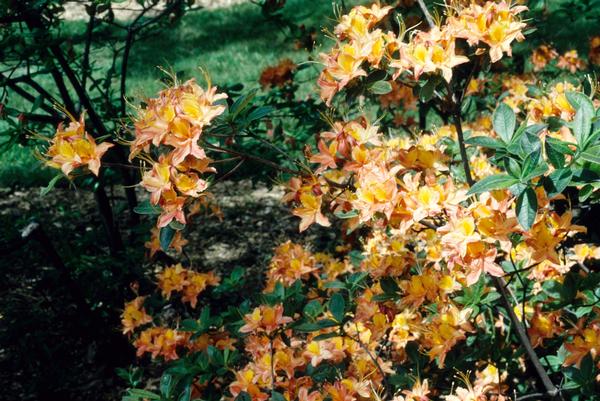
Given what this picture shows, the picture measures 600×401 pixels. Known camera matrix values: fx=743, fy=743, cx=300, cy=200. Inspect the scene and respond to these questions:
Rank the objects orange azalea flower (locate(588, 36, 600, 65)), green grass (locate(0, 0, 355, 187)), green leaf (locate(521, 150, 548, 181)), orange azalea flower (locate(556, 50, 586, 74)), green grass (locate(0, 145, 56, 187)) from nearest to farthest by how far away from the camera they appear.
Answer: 1. green leaf (locate(521, 150, 548, 181))
2. orange azalea flower (locate(588, 36, 600, 65))
3. orange azalea flower (locate(556, 50, 586, 74))
4. green grass (locate(0, 145, 56, 187))
5. green grass (locate(0, 0, 355, 187))

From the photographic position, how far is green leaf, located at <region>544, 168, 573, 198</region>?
112cm

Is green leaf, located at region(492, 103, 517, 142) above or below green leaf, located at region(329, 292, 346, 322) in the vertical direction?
Result: above

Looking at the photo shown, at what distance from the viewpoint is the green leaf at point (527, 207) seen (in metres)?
1.12

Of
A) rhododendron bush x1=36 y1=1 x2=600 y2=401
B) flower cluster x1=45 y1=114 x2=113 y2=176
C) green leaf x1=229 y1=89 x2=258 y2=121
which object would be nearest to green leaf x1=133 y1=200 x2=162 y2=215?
rhododendron bush x1=36 y1=1 x2=600 y2=401

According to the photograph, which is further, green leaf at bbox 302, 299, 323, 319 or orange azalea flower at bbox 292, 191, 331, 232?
green leaf at bbox 302, 299, 323, 319

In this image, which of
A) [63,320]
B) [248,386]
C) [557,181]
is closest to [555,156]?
[557,181]

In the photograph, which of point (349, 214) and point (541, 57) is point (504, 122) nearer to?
point (349, 214)

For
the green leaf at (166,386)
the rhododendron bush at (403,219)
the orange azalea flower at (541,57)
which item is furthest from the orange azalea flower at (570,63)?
the green leaf at (166,386)

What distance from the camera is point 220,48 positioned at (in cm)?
794

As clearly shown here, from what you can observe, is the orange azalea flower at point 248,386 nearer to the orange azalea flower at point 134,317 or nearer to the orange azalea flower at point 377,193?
the orange azalea flower at point 134,317

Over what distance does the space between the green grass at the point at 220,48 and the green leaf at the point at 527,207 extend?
4727 mm

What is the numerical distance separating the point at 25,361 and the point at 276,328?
1227mm

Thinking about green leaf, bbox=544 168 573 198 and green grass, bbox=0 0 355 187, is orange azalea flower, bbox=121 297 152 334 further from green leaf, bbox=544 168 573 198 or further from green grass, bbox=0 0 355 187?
green grass, bbox=0 0 355 187

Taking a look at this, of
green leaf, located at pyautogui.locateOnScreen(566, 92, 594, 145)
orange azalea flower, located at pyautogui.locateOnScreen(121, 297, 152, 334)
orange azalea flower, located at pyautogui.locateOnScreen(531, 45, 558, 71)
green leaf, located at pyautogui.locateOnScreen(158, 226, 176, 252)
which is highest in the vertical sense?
green leaf, located at pyautogui.locateOnScreen(566, 92, 594, 145)
